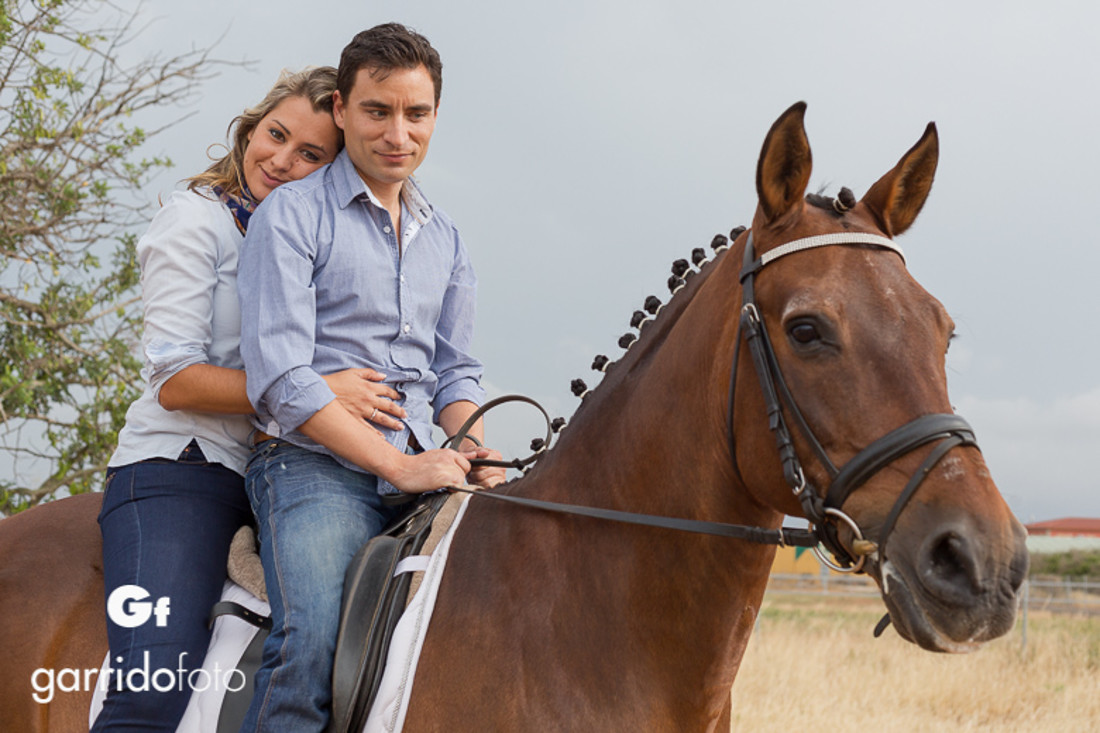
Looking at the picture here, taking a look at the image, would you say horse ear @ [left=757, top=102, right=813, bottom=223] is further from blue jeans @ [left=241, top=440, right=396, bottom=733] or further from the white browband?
blue jeans @ [left=241, top=440, right=396, bottom=733]

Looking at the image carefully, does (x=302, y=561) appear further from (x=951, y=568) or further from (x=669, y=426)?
(x=951, y=568)

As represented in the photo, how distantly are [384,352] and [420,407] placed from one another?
0.92 feet

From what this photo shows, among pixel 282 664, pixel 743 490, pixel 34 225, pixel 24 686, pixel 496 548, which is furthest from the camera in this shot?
pixel 34 225

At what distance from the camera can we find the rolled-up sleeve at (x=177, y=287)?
10.6ft

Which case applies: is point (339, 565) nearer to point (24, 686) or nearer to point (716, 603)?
point (716, 603)

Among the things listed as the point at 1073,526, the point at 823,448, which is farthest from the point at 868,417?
the point at 1073,526

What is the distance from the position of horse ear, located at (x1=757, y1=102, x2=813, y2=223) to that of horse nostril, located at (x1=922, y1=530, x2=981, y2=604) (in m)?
0.99

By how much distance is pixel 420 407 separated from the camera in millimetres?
3516

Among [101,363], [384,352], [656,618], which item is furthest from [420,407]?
[101,363]

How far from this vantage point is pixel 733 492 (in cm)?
258

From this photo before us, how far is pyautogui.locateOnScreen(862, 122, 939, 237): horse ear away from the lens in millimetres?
2703

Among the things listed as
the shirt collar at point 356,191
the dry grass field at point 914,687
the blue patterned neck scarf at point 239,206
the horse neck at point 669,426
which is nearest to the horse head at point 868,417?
the horse neck at point 669,426

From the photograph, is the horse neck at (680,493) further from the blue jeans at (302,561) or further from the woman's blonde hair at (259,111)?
the woman's blonde hair at (259,111)

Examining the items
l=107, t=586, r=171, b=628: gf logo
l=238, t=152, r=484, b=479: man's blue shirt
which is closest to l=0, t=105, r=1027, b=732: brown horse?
l=238, t=152, r=484, b=479: man's blue shirt
